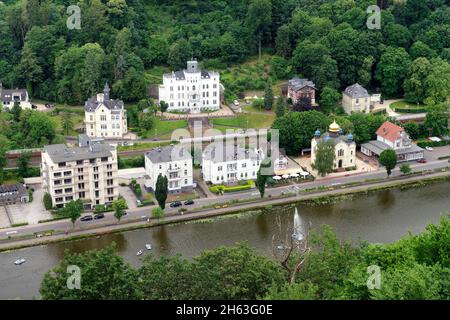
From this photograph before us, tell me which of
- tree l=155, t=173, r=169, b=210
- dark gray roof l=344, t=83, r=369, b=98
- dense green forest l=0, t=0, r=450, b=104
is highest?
dense green forest l=0, t=0, r=450, b=104

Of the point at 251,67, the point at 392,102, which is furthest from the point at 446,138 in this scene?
the point at 251,67

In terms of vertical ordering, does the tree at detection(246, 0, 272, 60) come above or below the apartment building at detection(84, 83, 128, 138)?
above

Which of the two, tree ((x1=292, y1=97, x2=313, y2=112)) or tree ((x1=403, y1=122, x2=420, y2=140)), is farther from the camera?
tree ((x1=292, y1=97, x2=313, y2=112))

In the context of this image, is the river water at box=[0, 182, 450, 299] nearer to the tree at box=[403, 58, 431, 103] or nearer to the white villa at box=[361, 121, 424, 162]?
the white villa at box=[361, 121, 424, 162]

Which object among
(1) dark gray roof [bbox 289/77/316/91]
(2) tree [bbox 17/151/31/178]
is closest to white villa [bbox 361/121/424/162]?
(1) dark gray roof [bbox 289/77/316/91]

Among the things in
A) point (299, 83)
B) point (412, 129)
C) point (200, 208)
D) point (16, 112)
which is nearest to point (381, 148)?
point (412, 129)

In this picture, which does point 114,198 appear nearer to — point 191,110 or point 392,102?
point 191,110

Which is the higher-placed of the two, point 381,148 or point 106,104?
point 106,104

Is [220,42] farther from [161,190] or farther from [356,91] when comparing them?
[161,190]
